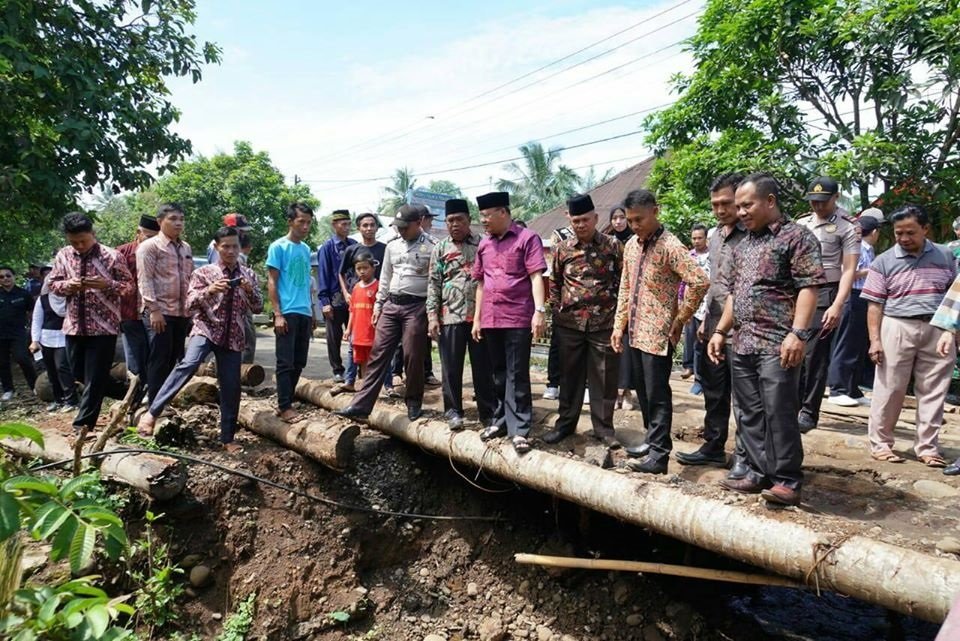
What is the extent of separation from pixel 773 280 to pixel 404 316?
3.16 m

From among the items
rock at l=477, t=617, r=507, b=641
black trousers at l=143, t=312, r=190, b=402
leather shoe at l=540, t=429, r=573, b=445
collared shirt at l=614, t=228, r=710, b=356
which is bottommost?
→ rock at l=477, t=617, r=507, b=641

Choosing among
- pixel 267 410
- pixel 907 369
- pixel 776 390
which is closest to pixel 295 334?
pixel 267 410

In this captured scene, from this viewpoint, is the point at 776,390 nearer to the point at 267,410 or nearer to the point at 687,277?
the point at 687,277

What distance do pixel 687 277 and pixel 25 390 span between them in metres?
9.18

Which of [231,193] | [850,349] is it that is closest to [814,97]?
[850,349]

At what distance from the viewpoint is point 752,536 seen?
10.1 feet

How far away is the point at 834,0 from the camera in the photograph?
27.0ft

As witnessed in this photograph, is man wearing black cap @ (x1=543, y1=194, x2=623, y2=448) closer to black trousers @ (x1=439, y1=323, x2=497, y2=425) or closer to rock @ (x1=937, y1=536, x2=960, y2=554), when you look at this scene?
black trousers @ (x1=439, y1=323, x2=497, y2=425)

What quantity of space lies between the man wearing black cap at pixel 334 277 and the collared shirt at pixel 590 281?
2.87m

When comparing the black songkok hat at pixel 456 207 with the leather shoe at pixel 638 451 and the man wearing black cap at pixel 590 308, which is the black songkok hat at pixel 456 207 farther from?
the leather shoe at pixel 638 451

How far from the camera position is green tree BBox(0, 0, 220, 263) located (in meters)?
6.41

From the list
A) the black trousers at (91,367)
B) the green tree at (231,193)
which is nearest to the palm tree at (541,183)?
the green tree at (231,193)

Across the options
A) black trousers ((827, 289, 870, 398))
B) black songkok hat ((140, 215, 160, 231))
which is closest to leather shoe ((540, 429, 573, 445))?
black trousers ((827, 289, 870, 398))

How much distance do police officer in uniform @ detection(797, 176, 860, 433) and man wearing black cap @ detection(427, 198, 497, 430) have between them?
8.39ft
